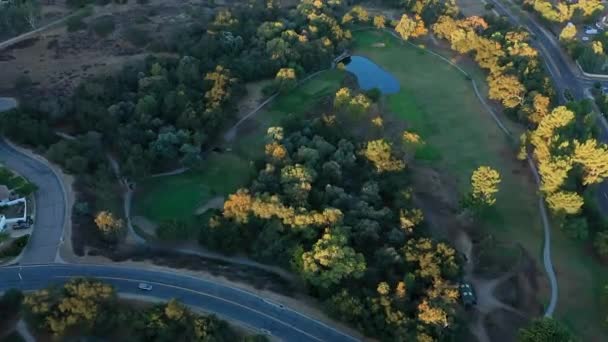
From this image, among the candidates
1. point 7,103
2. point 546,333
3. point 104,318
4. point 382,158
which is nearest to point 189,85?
point 7,103

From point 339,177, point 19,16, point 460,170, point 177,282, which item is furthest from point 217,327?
point 19,16

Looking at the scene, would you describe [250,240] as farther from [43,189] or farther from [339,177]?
[43,189]

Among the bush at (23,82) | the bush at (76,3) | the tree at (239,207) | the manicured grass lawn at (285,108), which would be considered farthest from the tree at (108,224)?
the bush at (76,3)

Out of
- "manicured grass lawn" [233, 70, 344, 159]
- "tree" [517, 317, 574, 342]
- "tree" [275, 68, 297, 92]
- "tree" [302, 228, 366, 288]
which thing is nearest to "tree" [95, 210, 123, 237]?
"tree" [302, 228, 366, 288]

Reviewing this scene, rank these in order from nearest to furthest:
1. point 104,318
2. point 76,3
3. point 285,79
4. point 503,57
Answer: point 104,318 → point 285,79 → point 503,57 → point 76,3

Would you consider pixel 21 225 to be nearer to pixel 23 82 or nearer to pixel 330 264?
pixel 23 82

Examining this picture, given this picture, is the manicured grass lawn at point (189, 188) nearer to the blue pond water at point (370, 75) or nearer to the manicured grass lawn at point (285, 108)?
the manicured grass lawn at point (285, 108)
